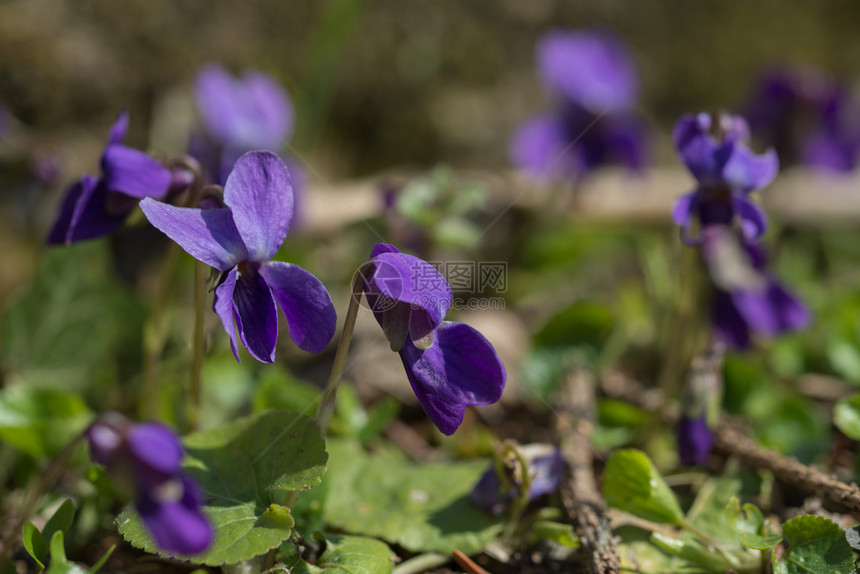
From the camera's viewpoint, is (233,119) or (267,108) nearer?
(233,119)

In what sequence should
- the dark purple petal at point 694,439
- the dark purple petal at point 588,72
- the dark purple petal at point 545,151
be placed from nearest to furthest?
1. the dark purple petal at point 694,439
2. the dark purple petal at point 545,151
3. the dark purple petal at point 588,72

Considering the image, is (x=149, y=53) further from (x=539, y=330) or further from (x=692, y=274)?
(x=692, y=274)

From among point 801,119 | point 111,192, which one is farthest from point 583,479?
point 801,119

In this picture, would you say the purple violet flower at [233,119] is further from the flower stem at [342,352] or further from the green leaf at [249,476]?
the flower stem at [342,352]

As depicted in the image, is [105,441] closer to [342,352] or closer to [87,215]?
[342,352]

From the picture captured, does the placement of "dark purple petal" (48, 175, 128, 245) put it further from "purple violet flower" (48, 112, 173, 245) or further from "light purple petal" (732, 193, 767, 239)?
"light purple petal" (732, 193, 767, 239)

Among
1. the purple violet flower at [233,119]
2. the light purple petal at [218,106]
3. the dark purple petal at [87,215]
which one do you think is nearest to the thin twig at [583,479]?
the dark purple petal at [87,215]

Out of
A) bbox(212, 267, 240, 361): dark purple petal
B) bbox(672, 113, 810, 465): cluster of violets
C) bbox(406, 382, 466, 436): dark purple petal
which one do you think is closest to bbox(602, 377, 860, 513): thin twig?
bbox(672, 113, 810, 465): cluster of violets
